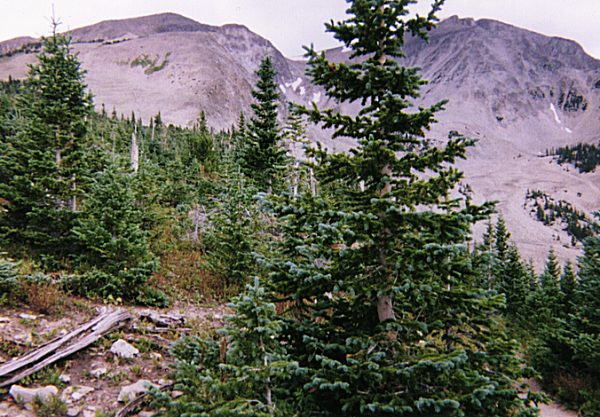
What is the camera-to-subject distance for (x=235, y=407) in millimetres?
3998

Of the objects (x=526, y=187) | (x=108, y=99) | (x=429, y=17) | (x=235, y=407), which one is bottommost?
(x=526, y=187)

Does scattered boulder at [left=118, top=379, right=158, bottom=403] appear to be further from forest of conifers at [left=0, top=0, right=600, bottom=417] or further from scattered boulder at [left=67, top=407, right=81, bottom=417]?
forest of conifers at [left=0, top=0, right=600, bottom=417]

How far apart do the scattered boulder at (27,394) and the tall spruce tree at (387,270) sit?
415 centimetres

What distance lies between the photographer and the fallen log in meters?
5.63

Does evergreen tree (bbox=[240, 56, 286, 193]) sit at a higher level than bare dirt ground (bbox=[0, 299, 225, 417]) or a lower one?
higher

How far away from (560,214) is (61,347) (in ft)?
602

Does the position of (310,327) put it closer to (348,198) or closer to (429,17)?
(348,198)

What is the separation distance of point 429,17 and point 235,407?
667 centimetres

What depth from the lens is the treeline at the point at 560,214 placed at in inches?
5079

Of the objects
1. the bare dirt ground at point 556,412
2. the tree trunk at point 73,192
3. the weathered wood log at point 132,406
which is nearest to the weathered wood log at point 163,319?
the weathered wood log at point 132,406

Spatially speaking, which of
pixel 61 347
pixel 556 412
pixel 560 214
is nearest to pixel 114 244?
pixel 61 347

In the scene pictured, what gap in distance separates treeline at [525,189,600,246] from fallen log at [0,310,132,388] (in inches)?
6213

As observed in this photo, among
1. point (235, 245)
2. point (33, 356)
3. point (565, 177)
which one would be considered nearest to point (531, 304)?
point (235, 245)

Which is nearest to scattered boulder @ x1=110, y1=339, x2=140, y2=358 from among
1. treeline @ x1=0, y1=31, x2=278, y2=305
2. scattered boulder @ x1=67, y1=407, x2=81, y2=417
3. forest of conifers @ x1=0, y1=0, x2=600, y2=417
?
scattered boulder @ x1=67, y1=407, x2=81, y2=417
